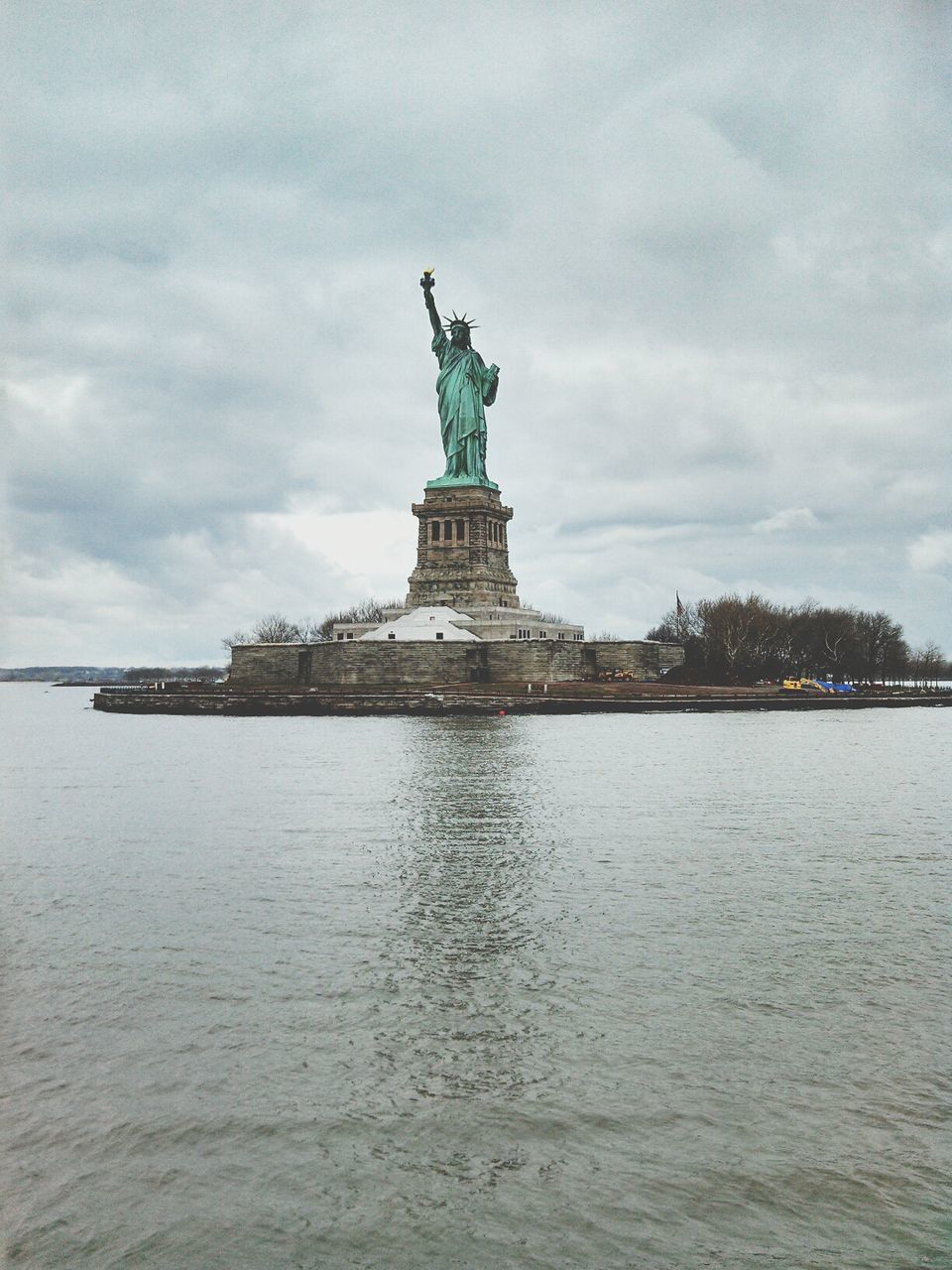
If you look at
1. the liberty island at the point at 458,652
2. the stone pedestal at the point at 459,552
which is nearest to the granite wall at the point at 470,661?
the liberty island at the point at 458,652

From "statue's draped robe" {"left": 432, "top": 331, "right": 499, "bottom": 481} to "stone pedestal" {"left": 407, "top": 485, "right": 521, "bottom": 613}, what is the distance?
209 centimetres

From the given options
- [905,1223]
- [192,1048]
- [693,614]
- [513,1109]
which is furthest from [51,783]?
[693,614]

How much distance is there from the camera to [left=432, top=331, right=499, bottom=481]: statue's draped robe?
289 feet

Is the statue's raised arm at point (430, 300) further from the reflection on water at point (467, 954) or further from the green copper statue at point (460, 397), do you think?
the reflection on water at point (467, 954)

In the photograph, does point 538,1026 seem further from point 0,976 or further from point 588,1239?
point 0,976

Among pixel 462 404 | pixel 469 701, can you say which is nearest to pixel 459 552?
pixel 462 404

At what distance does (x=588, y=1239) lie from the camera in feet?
24.5

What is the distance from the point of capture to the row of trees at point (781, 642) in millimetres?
95000

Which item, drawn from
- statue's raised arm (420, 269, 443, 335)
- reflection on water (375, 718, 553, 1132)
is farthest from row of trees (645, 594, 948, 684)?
reflection on water (375, 718, 553, 1132)

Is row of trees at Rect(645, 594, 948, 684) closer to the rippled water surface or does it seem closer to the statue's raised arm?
the statue's raised arm

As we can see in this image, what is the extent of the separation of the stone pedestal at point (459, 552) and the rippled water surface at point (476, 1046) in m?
62.3

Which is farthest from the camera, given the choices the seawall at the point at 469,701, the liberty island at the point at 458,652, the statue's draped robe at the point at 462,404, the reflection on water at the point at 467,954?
the statue's draped robe at the point at 462,404

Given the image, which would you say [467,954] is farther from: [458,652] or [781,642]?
[781,642]

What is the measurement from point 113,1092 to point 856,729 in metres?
50.4
